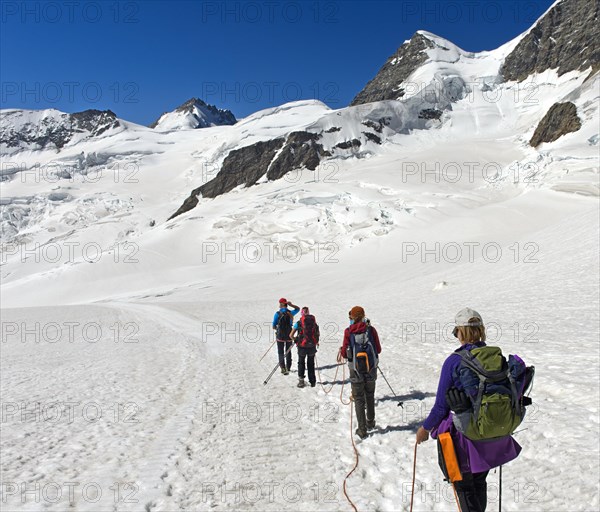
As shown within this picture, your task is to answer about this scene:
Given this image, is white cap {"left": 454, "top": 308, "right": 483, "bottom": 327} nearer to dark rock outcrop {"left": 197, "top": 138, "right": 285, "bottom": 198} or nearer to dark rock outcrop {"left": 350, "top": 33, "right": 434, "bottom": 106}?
dark rock outcrop {"left": 197, "top": 138, "right": 285, "bottom": 198}

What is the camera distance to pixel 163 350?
1598cm

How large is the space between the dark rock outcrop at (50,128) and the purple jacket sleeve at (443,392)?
8299 inches

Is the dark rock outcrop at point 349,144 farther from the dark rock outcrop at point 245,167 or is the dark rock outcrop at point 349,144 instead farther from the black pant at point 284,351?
the black pant at point 284,351

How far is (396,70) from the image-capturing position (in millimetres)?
148625

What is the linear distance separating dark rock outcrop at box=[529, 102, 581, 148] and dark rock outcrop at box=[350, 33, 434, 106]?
6859 cm

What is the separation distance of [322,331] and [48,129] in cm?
22002

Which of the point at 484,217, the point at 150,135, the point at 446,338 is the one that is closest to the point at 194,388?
the point at 446,338

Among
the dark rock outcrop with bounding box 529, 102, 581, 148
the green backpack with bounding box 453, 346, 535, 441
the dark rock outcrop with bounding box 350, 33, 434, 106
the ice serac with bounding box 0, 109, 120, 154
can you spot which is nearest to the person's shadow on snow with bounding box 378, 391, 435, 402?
the green backpack with bounding box 453, 346, 535, 441

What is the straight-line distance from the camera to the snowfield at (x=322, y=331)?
18.1 ft

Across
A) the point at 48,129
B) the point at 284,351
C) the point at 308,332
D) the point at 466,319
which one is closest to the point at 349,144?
the point at 284,351

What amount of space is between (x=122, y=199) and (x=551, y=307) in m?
112

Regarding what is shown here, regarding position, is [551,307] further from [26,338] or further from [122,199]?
[122,199]

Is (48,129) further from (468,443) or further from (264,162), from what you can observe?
(468,443)

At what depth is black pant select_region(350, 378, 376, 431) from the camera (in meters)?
6.74
